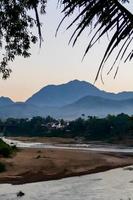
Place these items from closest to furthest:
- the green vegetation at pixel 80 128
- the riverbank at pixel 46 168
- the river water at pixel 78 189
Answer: the river water at pixel 78 189, the riverbank at pixel 46 168, the green vegetation at pixel 80 128

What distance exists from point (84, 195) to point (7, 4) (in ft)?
64.0

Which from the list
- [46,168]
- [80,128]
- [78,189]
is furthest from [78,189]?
[80,128]

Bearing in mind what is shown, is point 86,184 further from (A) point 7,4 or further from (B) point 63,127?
(B) point 63,127

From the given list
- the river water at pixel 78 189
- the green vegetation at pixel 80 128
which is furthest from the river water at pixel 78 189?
the green vegetation at pixel 80 128

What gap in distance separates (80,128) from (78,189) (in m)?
98.9

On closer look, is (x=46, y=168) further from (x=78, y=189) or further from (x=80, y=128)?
(x=80, y=128)

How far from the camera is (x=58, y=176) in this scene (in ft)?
130

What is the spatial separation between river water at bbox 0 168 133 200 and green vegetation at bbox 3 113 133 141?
5886cm

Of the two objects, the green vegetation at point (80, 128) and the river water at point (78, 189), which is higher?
the green vegetation at point (80, 128)

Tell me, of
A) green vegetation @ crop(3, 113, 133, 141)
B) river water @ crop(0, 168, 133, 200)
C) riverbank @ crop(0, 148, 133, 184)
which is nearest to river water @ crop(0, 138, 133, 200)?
river water @ crop(0, 168, 133, 200)

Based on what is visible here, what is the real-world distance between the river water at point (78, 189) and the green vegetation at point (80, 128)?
193 feet

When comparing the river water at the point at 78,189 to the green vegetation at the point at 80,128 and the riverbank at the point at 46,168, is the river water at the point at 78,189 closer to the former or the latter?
the riverbank at the point at 46,168

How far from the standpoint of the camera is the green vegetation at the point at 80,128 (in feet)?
376

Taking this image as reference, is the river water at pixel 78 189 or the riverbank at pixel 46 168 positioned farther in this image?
the riverbank at pixel 46 168
